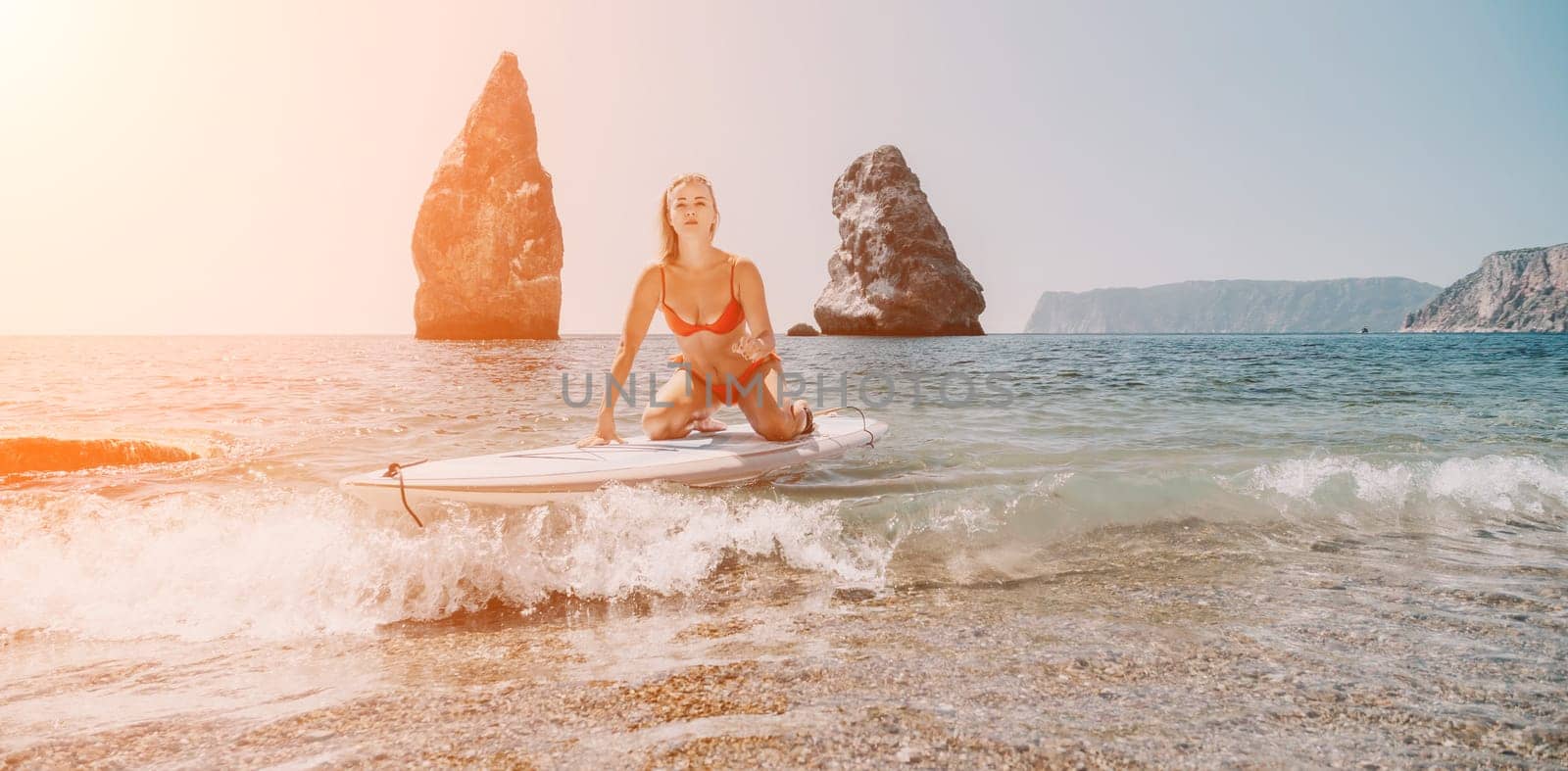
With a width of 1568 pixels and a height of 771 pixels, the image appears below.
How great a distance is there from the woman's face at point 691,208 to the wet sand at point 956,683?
9.44 ft

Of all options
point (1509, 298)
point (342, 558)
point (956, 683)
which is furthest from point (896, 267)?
point (1509, 298)

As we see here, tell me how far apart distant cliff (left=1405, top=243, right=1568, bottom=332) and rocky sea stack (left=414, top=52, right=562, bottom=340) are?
479 ft

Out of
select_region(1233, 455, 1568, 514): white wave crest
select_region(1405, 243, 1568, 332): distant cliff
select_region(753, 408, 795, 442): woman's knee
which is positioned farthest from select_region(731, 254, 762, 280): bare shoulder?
select_region(1405, 243, 1568, 332): distant cliff

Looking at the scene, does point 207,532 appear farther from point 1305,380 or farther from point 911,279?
point 911,279

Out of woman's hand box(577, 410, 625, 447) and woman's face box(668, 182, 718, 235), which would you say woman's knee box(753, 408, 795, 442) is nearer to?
woman's hand box(577, 410, 625, 447)

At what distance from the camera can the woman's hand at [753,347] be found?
576cm

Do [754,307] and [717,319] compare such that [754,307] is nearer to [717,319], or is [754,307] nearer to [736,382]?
[717,319]

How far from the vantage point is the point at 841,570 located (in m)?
3.80

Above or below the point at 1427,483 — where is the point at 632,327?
above

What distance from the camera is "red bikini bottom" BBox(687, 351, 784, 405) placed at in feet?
19.5

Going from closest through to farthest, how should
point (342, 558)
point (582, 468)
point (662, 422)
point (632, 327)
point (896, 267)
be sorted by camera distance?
1. point (342, 558)
2. point (582, 468)
3. point (632, 327)
4. point (662, 422)
5. point (896, 267)

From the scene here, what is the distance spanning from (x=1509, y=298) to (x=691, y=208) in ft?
553

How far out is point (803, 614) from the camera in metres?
3.13

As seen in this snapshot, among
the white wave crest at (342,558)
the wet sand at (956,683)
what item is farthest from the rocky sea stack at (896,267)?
the wet sand at (956,683)
